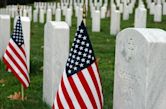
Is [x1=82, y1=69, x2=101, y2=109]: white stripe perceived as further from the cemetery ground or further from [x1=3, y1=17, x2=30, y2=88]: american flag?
[x1=3, y1=17, x2=30, y2=88]: american flag

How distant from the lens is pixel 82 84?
517 centimetres

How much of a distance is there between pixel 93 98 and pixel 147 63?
0.89 m

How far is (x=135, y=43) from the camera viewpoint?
4770 millimetres

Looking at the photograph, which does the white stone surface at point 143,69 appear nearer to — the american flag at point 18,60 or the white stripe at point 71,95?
the white stripe at point 71,95

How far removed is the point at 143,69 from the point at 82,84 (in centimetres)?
81

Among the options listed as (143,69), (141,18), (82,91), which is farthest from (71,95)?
(141,18)

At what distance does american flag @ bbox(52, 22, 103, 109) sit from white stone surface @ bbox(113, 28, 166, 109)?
1.05 ft

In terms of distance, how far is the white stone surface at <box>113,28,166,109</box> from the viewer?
4535 mm

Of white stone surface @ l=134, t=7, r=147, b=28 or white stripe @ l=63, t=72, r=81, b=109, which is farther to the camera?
white stone surface @ l=134, t=7, r=147, b=28

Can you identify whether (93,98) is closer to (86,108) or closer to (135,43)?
(86,108)

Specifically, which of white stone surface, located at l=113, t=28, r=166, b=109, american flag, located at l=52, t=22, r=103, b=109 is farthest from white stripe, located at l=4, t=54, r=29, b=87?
white stone surface, located at l=113, t=28, r=166, b=109

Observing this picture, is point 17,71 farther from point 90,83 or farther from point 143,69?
point 143,69

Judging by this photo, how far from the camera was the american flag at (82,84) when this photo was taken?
5.18 meters

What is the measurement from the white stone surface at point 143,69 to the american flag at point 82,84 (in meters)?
0.32
